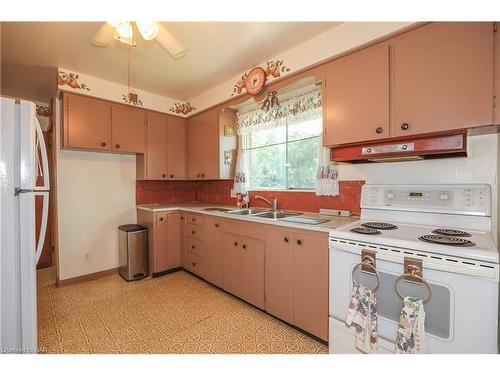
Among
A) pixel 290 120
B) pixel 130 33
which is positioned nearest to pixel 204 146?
pixel 290 120

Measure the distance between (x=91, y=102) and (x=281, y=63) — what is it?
220 cm

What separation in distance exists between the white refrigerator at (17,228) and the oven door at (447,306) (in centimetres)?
179

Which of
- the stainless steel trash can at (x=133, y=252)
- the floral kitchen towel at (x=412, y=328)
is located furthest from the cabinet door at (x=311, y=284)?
the stainless steel trash can at (x=133, y=252)

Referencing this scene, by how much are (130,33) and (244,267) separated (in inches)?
80.0

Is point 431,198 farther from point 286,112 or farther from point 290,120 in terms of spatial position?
point 286,112

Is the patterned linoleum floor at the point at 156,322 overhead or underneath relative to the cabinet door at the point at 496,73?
underneath

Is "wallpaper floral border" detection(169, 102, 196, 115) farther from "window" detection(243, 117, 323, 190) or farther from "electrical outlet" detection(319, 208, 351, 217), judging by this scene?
"electrical outlet" detection(319, 208, 351, 217)

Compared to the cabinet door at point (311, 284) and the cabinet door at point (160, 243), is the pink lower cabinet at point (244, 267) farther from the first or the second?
the cabinet door at point (160, 243)

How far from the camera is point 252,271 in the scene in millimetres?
2094

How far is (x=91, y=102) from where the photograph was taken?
8.69 ft

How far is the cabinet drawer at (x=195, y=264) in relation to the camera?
8.85 ft

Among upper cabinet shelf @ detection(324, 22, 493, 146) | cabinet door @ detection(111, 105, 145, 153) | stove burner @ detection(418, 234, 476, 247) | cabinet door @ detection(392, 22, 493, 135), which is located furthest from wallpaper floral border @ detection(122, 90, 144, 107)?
stove burner @ detection(418, 234, 476, 247)
